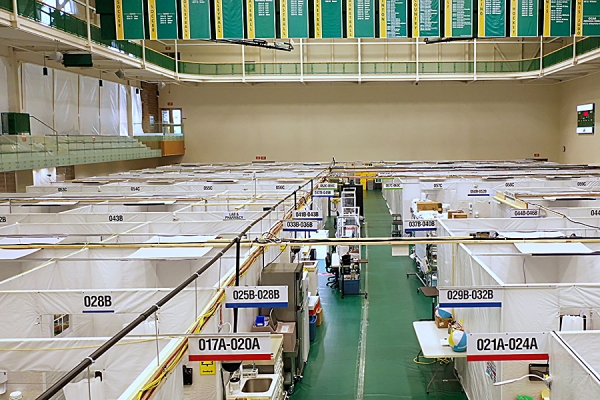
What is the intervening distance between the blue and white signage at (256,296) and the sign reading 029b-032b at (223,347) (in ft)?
4.11

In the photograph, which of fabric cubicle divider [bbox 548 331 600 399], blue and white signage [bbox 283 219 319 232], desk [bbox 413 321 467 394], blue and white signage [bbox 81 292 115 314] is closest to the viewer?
fabric cubicle divider [bbox 548 331 600 399]

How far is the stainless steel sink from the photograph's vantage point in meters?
6.32

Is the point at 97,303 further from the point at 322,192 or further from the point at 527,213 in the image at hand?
the point at 322,192

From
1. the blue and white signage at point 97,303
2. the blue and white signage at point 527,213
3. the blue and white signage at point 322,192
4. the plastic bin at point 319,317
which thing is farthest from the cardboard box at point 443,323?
the blue and white signage at point 322,192

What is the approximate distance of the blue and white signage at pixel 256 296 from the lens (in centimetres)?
557

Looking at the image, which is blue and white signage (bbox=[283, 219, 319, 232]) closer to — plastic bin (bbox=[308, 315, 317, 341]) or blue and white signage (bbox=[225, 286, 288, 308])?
plastic bin (bbox=[308, 315, 317, 341])

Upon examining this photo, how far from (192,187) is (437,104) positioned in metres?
20.4

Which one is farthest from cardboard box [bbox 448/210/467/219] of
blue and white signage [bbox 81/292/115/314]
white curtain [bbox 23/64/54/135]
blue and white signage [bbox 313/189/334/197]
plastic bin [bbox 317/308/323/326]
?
white curtain [bbox 23/64/54/135]

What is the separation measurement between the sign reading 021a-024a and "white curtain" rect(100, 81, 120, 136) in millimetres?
22979

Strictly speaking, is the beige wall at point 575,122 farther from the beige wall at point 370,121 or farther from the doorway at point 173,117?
the doorway at point 173,117

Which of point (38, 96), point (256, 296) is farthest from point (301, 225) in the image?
point (38, 96)

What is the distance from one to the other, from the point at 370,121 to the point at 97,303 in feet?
89.1

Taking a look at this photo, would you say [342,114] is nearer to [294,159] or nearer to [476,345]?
[294,159]

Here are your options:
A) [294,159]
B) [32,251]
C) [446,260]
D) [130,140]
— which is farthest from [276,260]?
[294,159]
